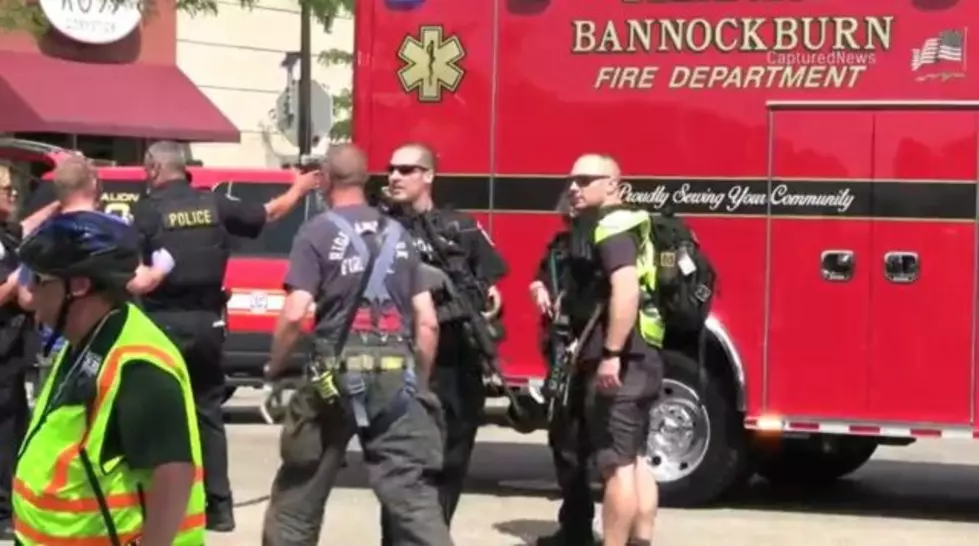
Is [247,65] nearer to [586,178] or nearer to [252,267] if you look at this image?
[252,267]

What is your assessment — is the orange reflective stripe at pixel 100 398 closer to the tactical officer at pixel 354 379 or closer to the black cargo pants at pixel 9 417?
the tactical officer at pixel 354 379

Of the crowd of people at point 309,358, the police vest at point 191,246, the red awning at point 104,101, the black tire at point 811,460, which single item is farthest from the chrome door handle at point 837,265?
the red awning at point 104,101

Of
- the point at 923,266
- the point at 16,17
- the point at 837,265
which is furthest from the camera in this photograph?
the point at 16,17

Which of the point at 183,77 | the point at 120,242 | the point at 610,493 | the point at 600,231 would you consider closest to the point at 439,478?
the point at 610,493

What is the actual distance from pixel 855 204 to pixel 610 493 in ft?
8.50

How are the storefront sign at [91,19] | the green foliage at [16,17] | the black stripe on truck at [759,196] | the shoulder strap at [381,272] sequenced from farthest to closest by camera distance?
1. the storefront sign at [91,19]
2. the green foliage at [16,17]
3. the black stripe on truck at [759,196]
4. the shoulder strap at [381,272]

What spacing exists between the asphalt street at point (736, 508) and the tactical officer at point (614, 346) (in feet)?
4.05

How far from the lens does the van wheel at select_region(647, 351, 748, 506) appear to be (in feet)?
34.3

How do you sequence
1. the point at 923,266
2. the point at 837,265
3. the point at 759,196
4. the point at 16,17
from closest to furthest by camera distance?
the point at 923,266, the point at 837,265, the point at 759,196, the point at 16,17

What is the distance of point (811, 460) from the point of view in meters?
11.9

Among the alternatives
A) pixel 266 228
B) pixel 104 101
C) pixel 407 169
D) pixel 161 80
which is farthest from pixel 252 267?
pixel 161 80

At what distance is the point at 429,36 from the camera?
1117 cm

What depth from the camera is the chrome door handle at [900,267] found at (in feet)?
33.0

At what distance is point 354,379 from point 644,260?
214 centimetres
